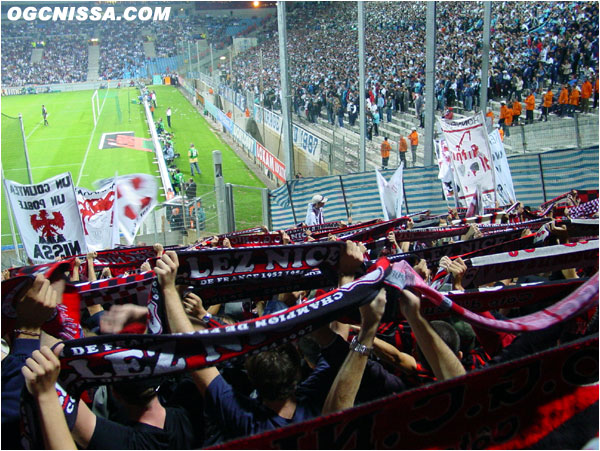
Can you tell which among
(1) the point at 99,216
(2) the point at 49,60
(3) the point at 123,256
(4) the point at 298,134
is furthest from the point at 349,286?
(2) the point at 49,60

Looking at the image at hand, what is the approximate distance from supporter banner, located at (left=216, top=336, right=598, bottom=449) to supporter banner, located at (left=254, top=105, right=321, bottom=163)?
15.3m

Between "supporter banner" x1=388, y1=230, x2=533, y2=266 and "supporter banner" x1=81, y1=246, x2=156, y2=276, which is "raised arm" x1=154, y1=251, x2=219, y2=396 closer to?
"supporter banner" x1=388, y1=230, x2=533, y2=266

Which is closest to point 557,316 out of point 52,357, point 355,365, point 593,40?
point 355,365

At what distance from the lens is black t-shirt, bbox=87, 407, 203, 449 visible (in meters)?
1.97

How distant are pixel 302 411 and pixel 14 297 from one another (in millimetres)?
1212

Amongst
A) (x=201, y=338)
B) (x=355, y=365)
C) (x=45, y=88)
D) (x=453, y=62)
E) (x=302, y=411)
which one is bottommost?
(x=302, y=411)

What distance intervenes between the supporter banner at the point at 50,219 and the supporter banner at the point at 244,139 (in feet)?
57.0

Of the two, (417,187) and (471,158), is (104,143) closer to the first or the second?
(417,187)

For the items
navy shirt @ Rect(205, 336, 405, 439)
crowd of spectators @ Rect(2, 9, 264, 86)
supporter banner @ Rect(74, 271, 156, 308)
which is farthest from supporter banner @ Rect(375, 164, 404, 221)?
crowd of spectators @ Rect(2, 9, 264, 86)

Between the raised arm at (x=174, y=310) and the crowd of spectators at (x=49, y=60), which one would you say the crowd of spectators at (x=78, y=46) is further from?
the raised arm at (x=174, y=310)

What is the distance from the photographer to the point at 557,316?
78.4 inches

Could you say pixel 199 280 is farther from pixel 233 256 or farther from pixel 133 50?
pixel 133 50

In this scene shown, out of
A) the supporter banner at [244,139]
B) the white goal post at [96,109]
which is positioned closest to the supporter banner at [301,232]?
the supporter banner at [244,139]

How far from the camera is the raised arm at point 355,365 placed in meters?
1.97
